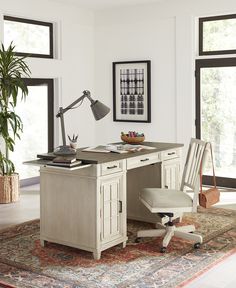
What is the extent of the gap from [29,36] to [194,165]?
3.48 meters

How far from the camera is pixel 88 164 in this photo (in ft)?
12.6

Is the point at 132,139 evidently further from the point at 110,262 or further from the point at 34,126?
the point at 34,126

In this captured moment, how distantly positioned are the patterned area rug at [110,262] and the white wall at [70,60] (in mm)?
2942

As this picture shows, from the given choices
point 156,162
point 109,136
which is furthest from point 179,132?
point 156,162

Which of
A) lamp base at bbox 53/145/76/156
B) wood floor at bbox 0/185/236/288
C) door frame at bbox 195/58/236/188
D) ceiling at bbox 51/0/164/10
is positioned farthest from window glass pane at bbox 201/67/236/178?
lamp base at bbox 53/145/76/156

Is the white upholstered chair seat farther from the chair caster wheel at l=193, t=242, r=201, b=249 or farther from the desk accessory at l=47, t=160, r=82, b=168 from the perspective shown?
the desk accessory at l=47, t=160, r=82, b=168

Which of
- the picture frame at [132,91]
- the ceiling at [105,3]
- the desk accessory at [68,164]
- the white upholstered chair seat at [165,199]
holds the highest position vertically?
the ceiling at [105,3]

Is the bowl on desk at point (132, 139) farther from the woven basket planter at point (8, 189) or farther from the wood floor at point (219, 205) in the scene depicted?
the woven basket planter at point (8, 189)

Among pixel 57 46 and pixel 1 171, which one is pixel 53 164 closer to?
pixel 1 171

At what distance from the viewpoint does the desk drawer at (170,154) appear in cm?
469

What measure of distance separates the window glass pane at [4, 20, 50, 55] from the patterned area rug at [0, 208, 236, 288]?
2.89 meters

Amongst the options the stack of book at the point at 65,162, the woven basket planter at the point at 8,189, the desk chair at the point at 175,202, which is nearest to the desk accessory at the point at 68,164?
the stack of book at the point at 65,162

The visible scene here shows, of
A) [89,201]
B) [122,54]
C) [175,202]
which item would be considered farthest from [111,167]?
[122,54]

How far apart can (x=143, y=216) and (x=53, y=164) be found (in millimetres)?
1420
